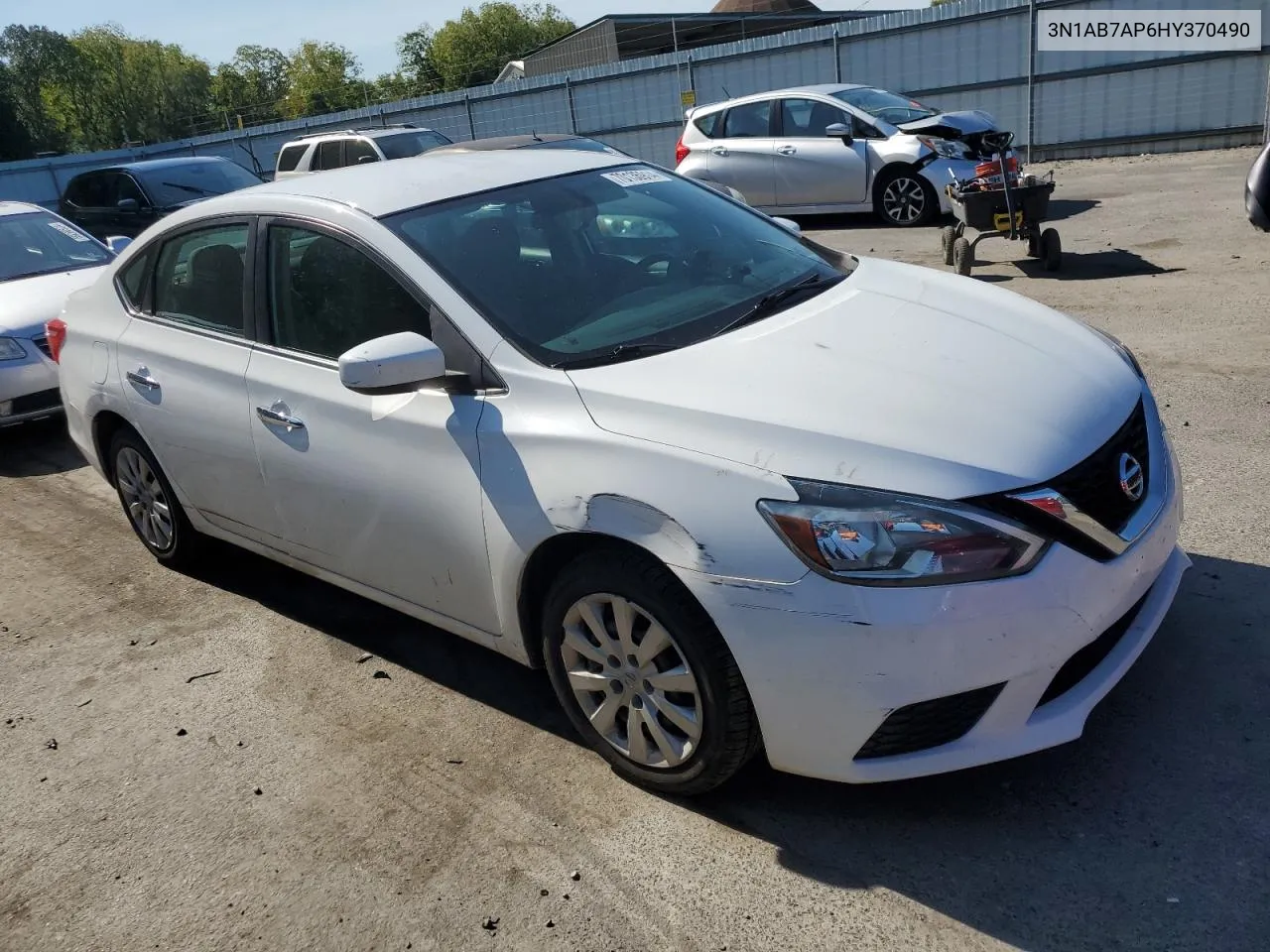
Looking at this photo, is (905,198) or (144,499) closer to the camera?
(144,499)

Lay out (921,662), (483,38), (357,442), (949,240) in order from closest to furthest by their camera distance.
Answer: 1. (921,662)
2. (357,442)
3. (949,240)
4. (483,38)

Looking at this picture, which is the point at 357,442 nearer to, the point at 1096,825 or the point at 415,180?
the point at 415,180

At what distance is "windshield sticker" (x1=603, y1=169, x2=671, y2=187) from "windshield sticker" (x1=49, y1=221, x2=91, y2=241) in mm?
6414

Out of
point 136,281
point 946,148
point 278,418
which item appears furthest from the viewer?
point 946,148

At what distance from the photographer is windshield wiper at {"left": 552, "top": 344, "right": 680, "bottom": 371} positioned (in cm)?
317

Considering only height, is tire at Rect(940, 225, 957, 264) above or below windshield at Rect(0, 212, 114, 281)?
below

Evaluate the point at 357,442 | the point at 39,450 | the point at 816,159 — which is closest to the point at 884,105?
the point at 816,159

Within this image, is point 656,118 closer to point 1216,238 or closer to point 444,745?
point 1216,238

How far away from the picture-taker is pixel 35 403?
7328mm

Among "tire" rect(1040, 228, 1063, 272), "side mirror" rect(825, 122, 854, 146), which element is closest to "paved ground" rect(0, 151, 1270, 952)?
"tire" rect(1040, 228, 1063, 272)

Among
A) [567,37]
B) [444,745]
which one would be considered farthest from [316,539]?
[567,37]

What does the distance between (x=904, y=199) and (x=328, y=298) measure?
9.74 metres

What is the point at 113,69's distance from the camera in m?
93.5

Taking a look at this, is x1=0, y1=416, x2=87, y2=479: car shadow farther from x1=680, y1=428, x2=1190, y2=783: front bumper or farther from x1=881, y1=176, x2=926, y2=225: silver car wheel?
x1=881, y1=176, x2=926, y2=225: silver car wheel
